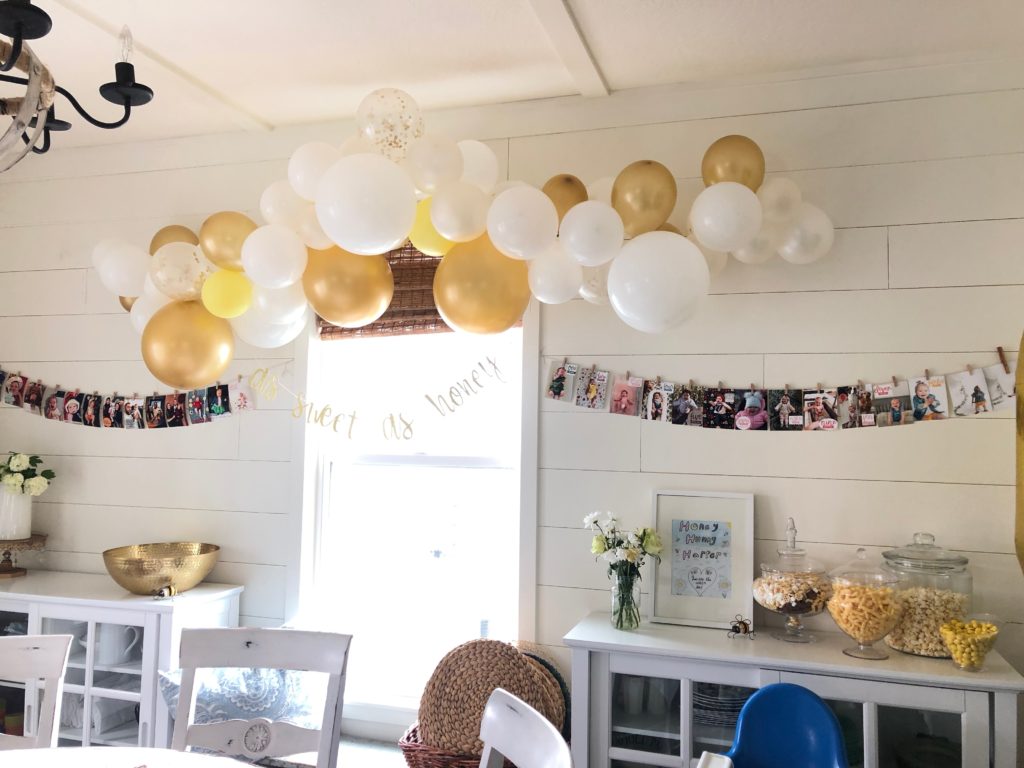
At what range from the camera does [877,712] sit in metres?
2.14

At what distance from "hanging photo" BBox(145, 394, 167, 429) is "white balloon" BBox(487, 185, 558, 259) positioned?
181 cm

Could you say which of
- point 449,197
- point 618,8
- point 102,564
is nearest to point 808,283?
point 618,8

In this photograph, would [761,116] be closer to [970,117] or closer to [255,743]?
[970,117]

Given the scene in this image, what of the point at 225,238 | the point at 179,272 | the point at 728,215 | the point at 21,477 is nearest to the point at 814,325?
the point at 728,215

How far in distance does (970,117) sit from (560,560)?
6.19 ft

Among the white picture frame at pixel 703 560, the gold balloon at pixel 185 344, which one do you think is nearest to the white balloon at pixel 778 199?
the white picture frame at pixel 703 560

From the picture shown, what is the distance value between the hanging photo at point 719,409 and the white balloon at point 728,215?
23.8 inches

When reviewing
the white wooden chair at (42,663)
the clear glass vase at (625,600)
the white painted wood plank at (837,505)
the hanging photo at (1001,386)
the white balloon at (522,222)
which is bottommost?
the white wooden chair at (42,663)

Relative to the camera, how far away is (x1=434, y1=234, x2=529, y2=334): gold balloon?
227 cm

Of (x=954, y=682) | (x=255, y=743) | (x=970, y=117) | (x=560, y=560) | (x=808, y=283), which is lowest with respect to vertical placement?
(x=255, y=743)

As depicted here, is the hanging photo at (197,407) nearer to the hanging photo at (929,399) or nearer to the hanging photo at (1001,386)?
the hanging photo at (929,399)

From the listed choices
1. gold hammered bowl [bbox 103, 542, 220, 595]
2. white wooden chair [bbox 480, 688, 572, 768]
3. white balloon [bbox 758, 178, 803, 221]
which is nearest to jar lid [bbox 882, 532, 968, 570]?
white balloon [bbox 758, 178, 803, 221]

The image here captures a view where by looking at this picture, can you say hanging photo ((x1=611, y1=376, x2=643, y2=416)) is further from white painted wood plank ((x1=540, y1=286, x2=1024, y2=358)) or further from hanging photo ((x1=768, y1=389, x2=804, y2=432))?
hanging photo ((x1=768, y1=389, x2=804, y2=432))

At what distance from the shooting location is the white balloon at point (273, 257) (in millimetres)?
2303
